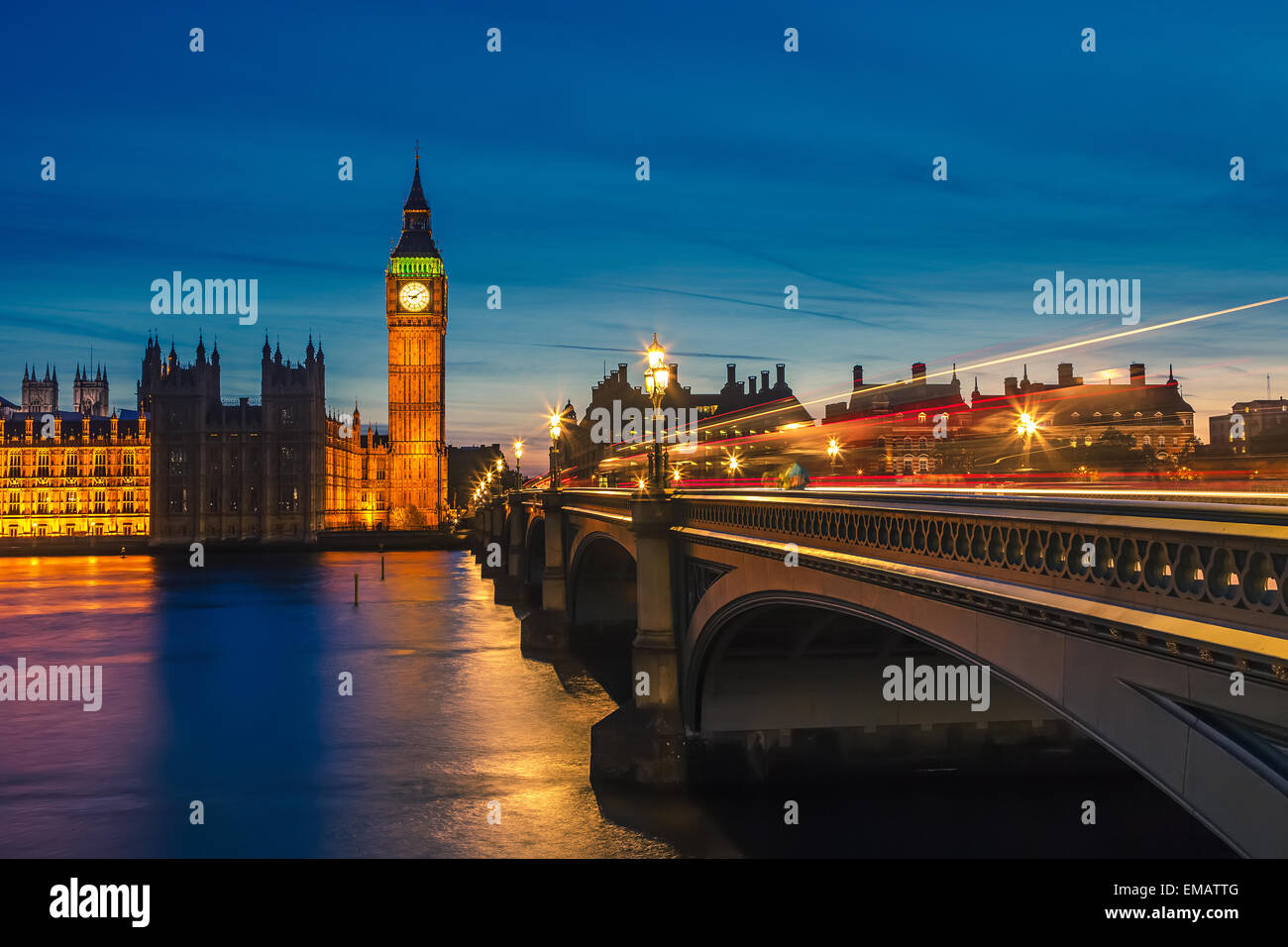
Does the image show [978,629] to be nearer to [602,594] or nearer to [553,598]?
[553,598]

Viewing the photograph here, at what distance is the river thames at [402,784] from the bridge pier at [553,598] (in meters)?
1.63

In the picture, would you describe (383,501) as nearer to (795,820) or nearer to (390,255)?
(390,255)

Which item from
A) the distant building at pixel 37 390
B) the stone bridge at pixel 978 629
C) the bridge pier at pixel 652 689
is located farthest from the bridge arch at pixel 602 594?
the distant building at pixel 37 390

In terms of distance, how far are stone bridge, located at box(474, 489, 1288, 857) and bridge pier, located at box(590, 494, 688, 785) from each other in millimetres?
45

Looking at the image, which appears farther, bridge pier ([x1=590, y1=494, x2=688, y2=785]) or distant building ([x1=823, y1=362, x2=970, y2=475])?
distant building ([x1=823, y1=362, x2=970, y2=475])

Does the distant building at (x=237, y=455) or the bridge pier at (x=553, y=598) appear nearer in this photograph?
the bridge pier at (x=553, y=598)

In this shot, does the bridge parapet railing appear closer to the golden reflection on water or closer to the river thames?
the river thames

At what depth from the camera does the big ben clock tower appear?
520ft

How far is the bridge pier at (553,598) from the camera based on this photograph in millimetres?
47469

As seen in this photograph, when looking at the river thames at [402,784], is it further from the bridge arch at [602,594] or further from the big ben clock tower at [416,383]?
the big ben clock tower at [416,383]

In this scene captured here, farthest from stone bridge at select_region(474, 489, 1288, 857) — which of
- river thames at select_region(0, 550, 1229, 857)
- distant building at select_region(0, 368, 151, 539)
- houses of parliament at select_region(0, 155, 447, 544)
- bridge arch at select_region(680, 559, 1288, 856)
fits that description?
distant building at select_region(0, 368, 151, 539)

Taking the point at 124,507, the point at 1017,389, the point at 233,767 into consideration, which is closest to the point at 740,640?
the point at 233,767
